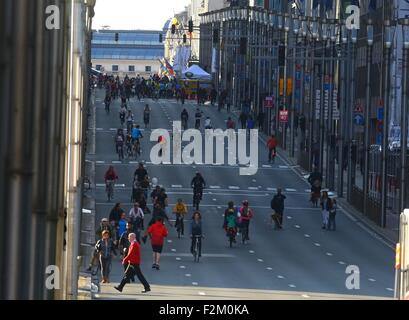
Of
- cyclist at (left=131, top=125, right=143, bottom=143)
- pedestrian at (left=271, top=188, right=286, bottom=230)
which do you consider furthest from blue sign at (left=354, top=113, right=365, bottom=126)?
pedestrian at (left=271, top=188, right=286, bottom=230)

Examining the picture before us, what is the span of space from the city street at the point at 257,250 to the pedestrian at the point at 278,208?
317mm

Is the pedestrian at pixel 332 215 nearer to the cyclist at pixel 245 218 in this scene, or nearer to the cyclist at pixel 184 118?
the cyclist at pixel 245 218

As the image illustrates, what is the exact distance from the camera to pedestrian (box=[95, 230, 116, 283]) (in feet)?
108

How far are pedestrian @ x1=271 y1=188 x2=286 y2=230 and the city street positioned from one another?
32 centimetres

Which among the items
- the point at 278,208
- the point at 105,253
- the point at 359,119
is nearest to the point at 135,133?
the point at 359,119

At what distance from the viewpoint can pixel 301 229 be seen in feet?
165

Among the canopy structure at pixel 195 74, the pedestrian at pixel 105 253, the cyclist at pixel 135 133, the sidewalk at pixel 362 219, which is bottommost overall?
the sidewalk at pixel 362 219

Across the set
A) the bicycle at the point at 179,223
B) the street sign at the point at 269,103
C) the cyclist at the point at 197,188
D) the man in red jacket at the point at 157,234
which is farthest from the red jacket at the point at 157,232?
the street sign at the point at 269,103

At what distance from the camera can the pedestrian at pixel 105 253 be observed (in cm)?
3278

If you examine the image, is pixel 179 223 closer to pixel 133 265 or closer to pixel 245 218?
pixel 245 218

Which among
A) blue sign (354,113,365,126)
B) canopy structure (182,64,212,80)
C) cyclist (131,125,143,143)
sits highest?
canopy structure (182,64,212,80)

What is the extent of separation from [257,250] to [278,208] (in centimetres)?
622

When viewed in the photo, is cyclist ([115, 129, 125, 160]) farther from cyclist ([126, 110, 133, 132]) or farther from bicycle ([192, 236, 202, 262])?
bicycle ([192, 236, 202, 262])

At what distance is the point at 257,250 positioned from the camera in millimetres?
43531
